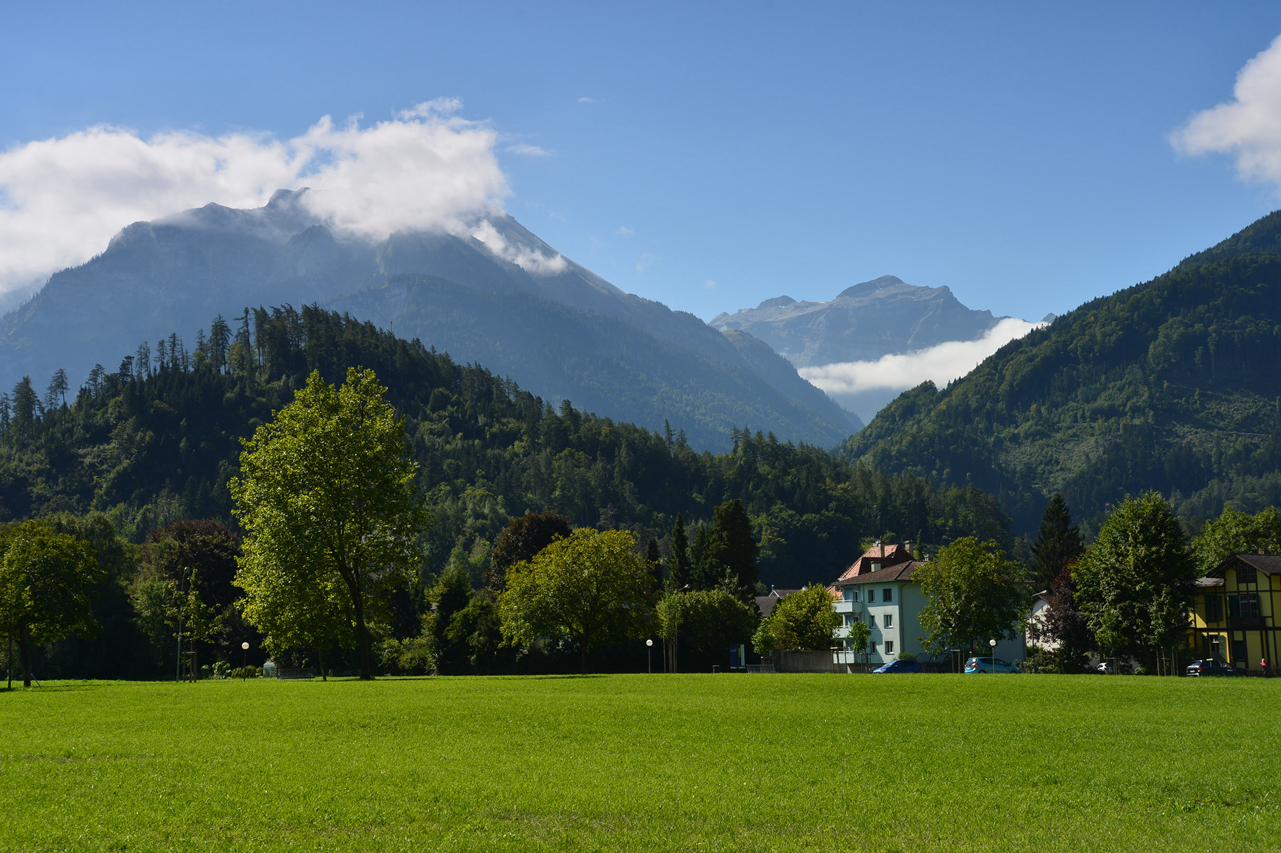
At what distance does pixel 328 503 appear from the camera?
165ft

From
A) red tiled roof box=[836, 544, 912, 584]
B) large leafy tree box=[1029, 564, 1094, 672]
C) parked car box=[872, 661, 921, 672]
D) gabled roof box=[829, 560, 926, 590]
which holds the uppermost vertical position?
red tiled roof box=[836, 544, 912, 584]

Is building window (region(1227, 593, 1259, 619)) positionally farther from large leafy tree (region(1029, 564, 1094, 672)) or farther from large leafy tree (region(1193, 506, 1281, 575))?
large leafy tree (region(1193, 506, 1281, 575))

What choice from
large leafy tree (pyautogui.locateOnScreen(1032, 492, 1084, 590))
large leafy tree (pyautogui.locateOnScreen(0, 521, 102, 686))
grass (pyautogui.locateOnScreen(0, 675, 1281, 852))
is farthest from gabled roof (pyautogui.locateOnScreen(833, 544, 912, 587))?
grass (pyautogui.locateOnScreen(0, 675, 1281, 852))

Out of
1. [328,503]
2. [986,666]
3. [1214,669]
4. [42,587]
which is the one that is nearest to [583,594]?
[328,503]

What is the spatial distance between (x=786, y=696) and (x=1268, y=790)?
21.6 meters

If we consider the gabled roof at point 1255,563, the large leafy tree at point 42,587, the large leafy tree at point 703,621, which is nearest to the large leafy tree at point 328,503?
the large leafy tree at point 42,587

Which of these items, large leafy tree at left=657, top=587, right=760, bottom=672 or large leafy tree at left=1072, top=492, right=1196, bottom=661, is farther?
large leafy tree at left=657, top=587, right=760, bottom=672

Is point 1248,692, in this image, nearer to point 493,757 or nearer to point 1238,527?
point 493,757

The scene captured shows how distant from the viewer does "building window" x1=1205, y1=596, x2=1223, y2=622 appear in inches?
3216

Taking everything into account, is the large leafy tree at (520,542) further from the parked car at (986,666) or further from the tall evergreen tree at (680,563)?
the parked car at (986,666)

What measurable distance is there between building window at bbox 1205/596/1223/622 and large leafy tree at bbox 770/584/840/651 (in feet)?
101

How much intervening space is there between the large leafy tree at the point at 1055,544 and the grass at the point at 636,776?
7684 cm

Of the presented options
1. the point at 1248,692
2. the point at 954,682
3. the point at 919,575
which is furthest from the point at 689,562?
the point at 1248,692

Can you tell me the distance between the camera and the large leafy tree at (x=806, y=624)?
9231cm
